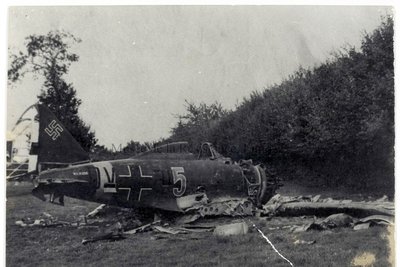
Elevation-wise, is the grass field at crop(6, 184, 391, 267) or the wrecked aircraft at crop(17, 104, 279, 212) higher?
the wrecked aircraft at crop(17, 104, 279, 212)

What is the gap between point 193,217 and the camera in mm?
7039

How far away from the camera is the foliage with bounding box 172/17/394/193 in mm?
7391

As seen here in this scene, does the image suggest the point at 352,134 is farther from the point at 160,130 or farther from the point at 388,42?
the point at 160,130

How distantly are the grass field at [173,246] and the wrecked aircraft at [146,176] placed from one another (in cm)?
28

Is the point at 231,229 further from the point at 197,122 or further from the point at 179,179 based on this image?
the point at 197,122

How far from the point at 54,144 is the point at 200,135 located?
75.7 inches

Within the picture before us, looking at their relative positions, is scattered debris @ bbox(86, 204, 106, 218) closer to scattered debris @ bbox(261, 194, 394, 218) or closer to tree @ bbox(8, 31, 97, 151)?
tree @ bbox(8, 31, 97, 151)

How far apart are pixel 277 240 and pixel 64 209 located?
278 centimetres

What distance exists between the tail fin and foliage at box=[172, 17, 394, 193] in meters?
1.86

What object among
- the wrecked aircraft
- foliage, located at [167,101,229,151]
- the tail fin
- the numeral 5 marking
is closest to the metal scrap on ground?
the wrecked aircraft

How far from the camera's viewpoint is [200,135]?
720 centimetres

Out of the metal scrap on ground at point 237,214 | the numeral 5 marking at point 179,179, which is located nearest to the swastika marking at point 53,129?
the metal scrap on ground at point 237,214

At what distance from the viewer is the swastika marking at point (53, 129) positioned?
651 cm

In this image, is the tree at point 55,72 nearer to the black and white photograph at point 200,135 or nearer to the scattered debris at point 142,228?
the black and white photograph at point 200,135
